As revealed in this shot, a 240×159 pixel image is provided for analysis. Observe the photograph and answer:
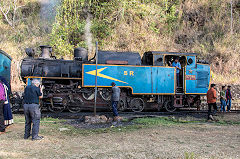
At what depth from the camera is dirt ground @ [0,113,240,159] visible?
191 inches

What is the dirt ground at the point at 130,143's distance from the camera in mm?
4852

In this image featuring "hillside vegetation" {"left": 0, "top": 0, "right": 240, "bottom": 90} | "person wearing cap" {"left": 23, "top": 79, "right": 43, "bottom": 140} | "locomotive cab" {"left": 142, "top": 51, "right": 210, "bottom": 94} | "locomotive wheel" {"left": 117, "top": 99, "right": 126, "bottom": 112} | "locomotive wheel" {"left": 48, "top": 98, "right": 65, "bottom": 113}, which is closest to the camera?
"person wearing cap" {"left": 23, "top": 79, "right": 43, "bottom": 140}

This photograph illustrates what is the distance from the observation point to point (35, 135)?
6.00 metres

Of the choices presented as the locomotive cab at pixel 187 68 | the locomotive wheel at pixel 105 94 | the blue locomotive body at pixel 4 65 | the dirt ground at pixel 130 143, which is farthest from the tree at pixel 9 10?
the dirt ground at pixel 130 143

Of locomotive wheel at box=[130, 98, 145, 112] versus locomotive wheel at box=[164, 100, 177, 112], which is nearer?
locomotive wheel at box=[130, 98, 145, 112]

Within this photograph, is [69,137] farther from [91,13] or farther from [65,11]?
[91,13]

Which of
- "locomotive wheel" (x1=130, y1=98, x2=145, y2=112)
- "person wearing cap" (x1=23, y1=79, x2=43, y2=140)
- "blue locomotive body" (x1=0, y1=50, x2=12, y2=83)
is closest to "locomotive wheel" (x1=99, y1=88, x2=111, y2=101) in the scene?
"locomotive wheel" (x1=130, y1=98, x2=145, y2=112)

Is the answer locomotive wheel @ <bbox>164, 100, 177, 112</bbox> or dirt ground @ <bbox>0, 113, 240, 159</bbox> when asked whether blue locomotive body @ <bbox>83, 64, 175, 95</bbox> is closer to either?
locomotive wheel @ <bbox>164, 100, 177, 112</bbox>

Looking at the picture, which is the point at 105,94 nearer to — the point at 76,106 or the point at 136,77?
the point at 76,106

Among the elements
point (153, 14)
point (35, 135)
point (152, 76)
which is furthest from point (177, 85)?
point (153, 14)

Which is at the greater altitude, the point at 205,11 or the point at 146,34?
the point at 205,11

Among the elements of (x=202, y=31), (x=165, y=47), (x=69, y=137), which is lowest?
(x=69, y=137)

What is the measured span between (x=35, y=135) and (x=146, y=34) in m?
18.3

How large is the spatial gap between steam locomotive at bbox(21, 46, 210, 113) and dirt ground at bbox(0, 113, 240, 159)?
3.24 meters
